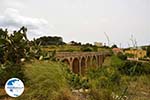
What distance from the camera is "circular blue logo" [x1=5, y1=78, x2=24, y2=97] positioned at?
18.1ft

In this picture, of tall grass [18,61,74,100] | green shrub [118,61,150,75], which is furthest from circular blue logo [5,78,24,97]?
green shrub [118,61,150,75]

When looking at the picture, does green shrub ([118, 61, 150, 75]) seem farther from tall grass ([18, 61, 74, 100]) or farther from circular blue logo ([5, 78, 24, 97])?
circular blue logo ([5, 78, 24, 97])

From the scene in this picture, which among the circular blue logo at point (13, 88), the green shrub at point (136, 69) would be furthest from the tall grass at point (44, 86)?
the green shrub at point (136, 69)

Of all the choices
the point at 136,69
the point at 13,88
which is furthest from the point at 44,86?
the point at 136,69

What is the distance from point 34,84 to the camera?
629cm

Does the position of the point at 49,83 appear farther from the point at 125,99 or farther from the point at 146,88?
the point at 146,88

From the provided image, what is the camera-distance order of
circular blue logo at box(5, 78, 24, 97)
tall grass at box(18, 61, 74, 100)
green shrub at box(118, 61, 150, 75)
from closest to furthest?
green shrub at box(118, 61, 150, 75)
circular blue logo at box(5, 78, 24, 97)
tall grass at box(18, 61, 74, 100)

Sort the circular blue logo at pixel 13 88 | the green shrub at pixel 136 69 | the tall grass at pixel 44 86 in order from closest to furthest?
the green shrub at pixel 136 69 < the circular blue logo at pixel 13 88 < the tall grass at pixel 44 86

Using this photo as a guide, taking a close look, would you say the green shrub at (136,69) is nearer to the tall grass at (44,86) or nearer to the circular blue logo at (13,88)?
the tall grass at (44,86)

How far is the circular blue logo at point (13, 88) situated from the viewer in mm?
5531

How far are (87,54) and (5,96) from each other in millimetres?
32936

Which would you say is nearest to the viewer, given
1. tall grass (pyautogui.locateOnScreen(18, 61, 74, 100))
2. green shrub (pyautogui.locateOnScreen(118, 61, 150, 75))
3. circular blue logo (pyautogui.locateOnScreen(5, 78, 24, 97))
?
green shrub (pyautogui.locateOnScreen(118, 61, 150, 75))

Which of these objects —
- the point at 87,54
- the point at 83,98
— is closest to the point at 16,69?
the point at 83,98

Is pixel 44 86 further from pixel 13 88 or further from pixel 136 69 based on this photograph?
pixel 136 69
